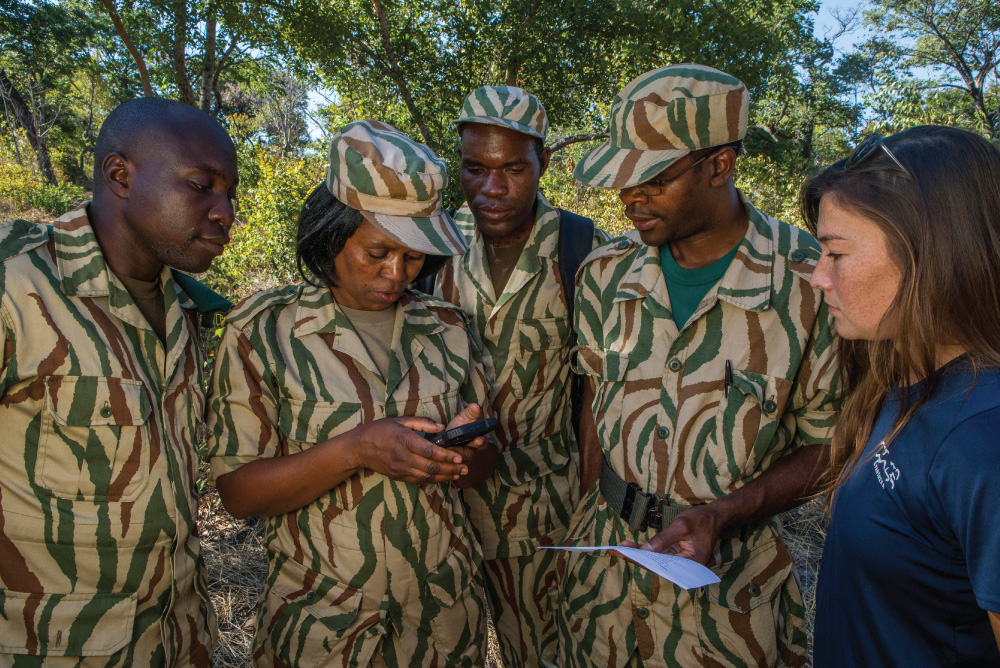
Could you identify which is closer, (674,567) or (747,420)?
(674,567)

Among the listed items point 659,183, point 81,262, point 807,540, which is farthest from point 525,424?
point 807,540

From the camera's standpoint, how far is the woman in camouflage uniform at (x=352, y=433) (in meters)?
1.84

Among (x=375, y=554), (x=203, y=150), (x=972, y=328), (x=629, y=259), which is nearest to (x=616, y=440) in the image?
(x=629, y=259)

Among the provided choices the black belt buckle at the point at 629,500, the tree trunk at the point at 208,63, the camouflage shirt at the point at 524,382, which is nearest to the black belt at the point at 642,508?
the black belt buckle at the point at 629,500

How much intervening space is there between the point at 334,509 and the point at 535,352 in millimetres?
1141

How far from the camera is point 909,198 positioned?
1306 millimetres

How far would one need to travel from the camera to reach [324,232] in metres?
2.00

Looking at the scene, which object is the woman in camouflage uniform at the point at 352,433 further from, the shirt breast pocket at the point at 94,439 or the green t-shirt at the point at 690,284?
the green t-shirt at the point at 690,284

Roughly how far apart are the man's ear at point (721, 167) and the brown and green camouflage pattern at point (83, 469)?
5.52 feet

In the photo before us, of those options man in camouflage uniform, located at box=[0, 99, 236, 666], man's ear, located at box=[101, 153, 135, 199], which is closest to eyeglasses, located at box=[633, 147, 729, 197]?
man in camouflage uniform, located at box=[0, 99, 236, 666]

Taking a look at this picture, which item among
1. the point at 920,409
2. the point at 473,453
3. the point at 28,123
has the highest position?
the point at 28,123

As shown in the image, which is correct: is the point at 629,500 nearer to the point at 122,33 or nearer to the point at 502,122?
the point at 502,122

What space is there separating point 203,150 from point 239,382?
66 centimetres

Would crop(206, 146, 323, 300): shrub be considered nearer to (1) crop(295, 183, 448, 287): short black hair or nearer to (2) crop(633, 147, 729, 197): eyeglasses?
(1) crop(295, 183, 448, 287): short black hair
